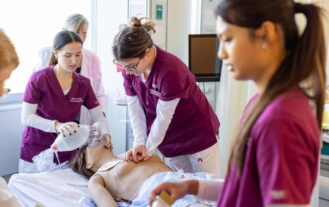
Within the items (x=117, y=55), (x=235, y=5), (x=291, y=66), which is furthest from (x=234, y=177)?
(x=117, y=55)

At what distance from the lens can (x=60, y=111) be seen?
7.56 ft

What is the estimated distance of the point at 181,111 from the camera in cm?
198

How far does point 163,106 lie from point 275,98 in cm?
113

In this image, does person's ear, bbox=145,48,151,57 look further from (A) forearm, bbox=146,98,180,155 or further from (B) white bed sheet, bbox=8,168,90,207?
(B) white bed sheet, bbox=8,168,90,207

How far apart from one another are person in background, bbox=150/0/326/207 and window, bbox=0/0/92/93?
2624 millimetres

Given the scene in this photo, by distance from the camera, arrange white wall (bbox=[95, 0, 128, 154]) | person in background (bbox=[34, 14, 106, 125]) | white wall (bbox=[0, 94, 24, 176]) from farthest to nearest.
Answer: white wall (bbox=[95, 0, 128, 154]), white wall (bbox=[0, 94, 24, 176]), person in background (bbox=[34, 14, 106, 125])

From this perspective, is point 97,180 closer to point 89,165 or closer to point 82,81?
point 89,165

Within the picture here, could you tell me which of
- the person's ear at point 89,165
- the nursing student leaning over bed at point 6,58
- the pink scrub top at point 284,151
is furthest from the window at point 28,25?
the pink scrub top at point 284,151

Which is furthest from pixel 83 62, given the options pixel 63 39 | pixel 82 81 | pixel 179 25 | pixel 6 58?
pixel 6 58

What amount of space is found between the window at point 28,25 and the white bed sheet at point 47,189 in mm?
1188

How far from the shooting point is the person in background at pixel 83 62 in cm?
261

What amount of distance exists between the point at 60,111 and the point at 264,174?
183 cm

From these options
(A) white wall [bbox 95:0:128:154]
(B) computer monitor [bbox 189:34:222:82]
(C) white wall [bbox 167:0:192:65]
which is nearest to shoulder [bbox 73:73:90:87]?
(A) white wall [bbox 95:0:128:154]

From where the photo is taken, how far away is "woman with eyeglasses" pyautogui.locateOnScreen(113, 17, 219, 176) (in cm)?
177
